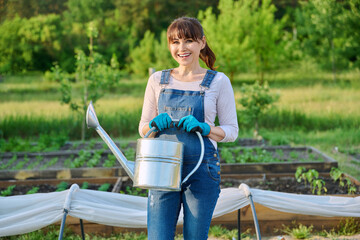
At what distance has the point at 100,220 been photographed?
2.51 m

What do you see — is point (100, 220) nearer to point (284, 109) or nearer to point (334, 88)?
point (284, 109)

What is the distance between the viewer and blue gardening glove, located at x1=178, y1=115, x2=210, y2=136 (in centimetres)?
140

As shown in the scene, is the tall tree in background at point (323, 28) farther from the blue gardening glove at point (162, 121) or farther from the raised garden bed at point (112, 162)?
the blue gardening glove at point (162, 121)

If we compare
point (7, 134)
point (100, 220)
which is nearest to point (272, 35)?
point (7, 134)

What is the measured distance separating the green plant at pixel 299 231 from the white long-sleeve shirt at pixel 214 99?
1617 mm

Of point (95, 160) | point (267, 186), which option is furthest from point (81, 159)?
point (267, 186)

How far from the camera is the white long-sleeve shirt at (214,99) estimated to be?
1.52 meters

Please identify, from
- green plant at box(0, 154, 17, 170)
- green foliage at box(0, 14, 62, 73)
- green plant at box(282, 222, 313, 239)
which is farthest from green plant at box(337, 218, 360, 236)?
green foliage at box(0, 14, 62, 73)

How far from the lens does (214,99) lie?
152 centimetres

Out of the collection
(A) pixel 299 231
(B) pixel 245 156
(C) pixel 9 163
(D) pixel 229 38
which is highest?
(D) pixel 229 38

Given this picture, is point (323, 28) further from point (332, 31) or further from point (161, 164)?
point (161, 164)

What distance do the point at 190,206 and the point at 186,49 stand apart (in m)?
0.58

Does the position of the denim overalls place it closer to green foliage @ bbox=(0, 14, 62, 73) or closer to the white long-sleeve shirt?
the white long-sleeve shirt

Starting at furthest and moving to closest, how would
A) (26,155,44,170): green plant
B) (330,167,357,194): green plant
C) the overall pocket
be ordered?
(26,155,44,170): green plant, (330,167,357,194): green plant, the overall pocket
